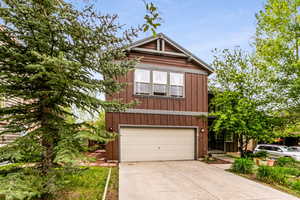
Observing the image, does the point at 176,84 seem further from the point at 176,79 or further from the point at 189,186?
the point at 189,186

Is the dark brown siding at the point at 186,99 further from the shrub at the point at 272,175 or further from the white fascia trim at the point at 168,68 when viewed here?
the shrub at the point at 272,175

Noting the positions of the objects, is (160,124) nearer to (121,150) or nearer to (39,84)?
(121,150)

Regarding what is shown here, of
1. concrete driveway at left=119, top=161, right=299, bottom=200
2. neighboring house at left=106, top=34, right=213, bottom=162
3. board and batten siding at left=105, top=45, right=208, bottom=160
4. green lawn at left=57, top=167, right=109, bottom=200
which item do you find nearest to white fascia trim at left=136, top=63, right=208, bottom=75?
neighboring house at left=106, top=34, right=213, bottom=162

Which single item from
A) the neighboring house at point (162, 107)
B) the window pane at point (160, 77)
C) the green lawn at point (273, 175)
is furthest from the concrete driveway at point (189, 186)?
the window pane at point (160, 77)

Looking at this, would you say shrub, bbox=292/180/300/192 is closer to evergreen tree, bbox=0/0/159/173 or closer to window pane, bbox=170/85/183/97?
window pane, bbox=170/85/183/97

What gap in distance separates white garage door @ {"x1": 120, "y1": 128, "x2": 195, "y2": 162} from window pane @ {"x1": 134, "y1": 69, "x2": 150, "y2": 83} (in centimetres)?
293

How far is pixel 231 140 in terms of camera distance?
48.1ft

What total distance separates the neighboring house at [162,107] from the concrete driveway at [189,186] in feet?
7.87

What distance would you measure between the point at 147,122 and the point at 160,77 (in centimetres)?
287

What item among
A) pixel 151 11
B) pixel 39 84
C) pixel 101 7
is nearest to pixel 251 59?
pixel 101 7

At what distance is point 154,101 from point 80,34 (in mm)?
6562

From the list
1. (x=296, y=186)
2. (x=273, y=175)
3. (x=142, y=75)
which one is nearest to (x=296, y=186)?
(x=296, y=186)

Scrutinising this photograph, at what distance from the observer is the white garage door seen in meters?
9.65

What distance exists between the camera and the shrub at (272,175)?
244 inches
